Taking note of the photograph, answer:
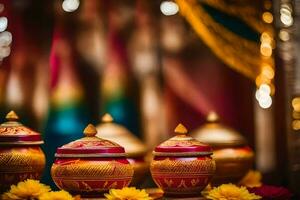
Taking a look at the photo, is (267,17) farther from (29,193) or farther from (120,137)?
(29,193)

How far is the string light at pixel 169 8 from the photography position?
12.1 ft

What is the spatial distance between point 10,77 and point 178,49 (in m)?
0.90

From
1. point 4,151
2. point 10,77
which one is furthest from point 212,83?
point 4,151

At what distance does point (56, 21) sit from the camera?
338 cm

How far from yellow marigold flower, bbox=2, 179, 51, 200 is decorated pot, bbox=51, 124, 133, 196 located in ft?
0.33

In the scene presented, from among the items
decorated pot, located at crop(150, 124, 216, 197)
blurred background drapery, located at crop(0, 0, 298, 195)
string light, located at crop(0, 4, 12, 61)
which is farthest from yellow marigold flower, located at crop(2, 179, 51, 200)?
string light, located at crop(0, 4, 12, 61)

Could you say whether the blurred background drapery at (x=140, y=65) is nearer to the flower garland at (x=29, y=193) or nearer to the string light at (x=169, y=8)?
the string light at (x=169, y=8)

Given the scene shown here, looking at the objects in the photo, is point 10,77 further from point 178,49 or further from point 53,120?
point 178,49

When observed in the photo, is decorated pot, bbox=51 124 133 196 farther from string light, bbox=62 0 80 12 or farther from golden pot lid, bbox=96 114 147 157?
string light, bbox=62 0 80 12

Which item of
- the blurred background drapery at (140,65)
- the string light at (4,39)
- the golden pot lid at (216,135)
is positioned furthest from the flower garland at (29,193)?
the golden pot lid at (216,135)

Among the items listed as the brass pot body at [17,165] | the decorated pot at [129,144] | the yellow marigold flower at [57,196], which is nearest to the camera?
the yellow marigold flower at [57,196]

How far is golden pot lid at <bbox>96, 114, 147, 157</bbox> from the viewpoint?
3.07 metres

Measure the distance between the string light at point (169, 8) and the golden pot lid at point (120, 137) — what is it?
2.49 feet

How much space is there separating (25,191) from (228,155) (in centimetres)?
108
